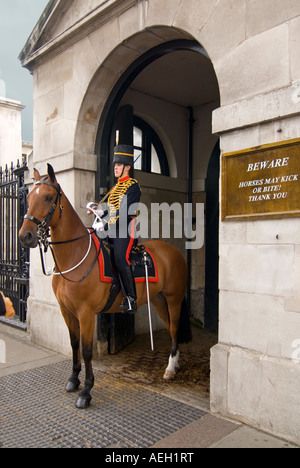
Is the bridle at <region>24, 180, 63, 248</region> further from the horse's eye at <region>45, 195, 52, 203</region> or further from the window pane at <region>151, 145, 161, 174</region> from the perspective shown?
the window pane at <region>151, 145, 161, 174</region>

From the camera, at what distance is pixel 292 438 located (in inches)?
120

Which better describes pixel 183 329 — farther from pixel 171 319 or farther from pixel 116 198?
pixel 116 198

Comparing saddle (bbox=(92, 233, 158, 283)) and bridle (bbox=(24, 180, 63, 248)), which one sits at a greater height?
bridle (bbox=(24, 180, 63, 248))

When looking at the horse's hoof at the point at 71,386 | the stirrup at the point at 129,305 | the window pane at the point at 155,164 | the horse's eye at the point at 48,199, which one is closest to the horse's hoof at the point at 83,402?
the horse's hoof at the point at 71,386

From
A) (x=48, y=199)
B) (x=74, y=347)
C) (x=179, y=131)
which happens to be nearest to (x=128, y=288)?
(x=74, y=347)

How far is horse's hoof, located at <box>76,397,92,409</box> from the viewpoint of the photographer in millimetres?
3789

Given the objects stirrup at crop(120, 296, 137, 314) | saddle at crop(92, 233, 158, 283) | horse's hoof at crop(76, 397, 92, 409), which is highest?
saddle at crop(92, 233, 158, 283)

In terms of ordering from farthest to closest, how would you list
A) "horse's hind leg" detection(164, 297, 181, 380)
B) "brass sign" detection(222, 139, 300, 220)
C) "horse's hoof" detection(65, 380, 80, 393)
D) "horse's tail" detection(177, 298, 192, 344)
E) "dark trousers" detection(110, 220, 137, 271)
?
"horse's tail" detection(177, 298, 192, 344) → "horse's hind leg" detection(164, 297, 181, 380) → "horse's hoof" detection(65, 380, 80, 393) → "dark trousers" detection(110, 220, 137, 271) → "brass sign" detection(222, 139, 300, 220)

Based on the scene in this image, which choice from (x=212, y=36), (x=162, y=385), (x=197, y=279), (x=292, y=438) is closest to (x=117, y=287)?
(x=162, y=385)

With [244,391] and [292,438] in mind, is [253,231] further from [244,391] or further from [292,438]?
[292,438]

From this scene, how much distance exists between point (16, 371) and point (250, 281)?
133 inches

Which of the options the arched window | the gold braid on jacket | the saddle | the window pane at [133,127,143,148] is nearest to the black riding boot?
the saddle

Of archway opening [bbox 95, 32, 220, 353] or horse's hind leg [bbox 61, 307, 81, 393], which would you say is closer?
horse's hind leg [bbox 61, 307, 81, 393]

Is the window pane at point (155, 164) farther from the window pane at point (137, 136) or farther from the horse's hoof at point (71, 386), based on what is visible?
the horse's hoof at point (71, 386)
